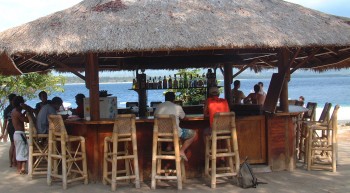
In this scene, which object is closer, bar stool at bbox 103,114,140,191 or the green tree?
bar stool at bbox 103,114,140,191

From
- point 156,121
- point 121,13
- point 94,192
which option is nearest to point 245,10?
point 121,13

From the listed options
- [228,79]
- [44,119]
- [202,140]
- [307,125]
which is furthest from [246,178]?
[228,79]

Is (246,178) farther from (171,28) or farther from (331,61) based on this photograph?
(331,61)

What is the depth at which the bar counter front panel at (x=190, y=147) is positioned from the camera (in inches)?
251

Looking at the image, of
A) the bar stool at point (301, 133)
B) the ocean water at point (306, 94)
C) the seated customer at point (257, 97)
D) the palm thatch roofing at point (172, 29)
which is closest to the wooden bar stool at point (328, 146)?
the bar stool at point (301, 133)

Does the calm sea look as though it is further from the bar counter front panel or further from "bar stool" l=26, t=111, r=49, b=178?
the bar counter front panel

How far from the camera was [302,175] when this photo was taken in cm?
664

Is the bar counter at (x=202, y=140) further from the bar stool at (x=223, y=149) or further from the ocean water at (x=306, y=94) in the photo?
the ocean water at (x=306, y=94)

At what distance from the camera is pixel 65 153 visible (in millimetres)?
6141

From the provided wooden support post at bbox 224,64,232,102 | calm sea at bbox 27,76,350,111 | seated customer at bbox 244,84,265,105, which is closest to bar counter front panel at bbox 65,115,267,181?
seated customer at bbox 244,84,265,105

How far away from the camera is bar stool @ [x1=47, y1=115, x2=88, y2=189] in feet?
20.1

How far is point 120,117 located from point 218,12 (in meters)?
2.40

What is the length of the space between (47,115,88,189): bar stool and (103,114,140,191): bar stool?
36 centimetres

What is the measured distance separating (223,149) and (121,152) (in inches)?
58.3
